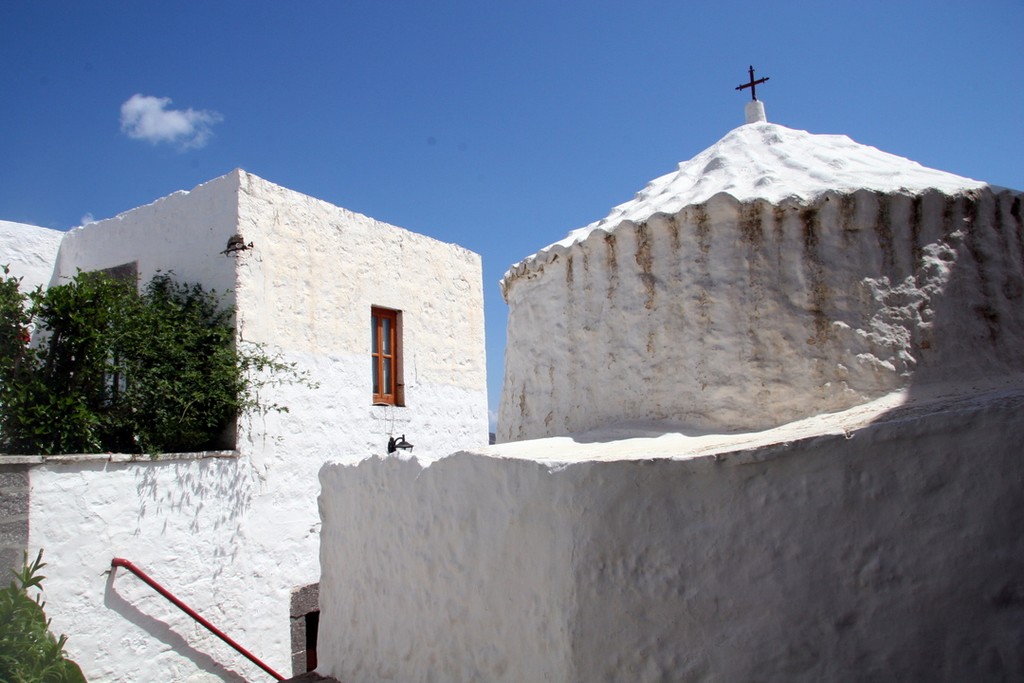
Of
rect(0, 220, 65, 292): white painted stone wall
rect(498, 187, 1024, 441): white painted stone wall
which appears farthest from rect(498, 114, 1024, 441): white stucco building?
rect(0, 220, 65, 292): white painted stone wall

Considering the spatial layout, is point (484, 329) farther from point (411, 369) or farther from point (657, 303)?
point (657, 303)

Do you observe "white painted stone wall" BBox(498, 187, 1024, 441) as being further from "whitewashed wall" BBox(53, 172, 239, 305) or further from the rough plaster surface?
"whitewashed wall" BBox(53, 172, 239, 305)

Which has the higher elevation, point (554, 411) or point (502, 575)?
point (554, 411)

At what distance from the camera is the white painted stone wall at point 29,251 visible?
794 cm

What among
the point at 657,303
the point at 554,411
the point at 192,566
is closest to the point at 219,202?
the point at 192,566

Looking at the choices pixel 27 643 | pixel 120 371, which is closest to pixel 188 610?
pixel 27 643

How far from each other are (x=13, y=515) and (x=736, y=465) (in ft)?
16.5

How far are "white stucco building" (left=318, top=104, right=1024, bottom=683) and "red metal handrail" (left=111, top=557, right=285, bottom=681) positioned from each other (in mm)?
2082

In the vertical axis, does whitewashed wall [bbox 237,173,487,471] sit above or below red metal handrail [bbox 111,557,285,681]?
above

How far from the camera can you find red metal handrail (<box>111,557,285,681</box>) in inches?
233

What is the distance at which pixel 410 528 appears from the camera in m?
3.94

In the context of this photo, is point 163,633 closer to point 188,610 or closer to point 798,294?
point 188,610

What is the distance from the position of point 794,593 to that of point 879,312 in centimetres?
154

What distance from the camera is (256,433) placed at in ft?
23.2
